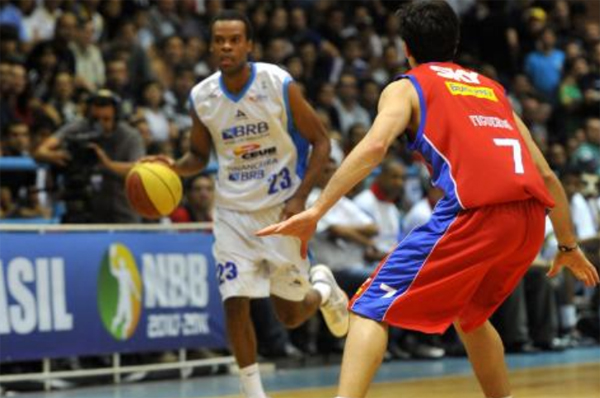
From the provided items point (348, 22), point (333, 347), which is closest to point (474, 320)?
point (333, 347)

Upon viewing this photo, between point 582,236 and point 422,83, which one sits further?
point 582,236

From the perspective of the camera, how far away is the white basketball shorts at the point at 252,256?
27.1 ft

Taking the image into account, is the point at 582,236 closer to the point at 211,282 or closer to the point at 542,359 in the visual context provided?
the point at 542,359

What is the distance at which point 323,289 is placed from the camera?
9250 mm

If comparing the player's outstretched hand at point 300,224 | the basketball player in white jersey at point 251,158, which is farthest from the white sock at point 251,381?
the player's outstretched hand at point 300,224

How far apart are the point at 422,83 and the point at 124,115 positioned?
8052 millimetres

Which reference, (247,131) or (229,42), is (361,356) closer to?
(247,131)

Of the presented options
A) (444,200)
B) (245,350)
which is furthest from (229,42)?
(444,200)

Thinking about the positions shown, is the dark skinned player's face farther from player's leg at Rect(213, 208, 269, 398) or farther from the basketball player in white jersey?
player's leg at Rect(213, 208, 269, 398)

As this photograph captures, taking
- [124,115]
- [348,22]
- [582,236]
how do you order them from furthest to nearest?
[348,22] → [582,236] → [124,115]

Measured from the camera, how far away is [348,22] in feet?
66.2

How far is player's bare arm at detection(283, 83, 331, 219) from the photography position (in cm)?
813

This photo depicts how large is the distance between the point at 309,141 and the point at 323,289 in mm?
1267

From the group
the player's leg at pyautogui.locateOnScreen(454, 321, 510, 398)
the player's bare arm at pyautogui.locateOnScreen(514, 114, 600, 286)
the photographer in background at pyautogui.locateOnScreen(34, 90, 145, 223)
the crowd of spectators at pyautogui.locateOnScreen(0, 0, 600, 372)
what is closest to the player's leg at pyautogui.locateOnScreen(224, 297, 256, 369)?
the player's leg at pyautogui.locateOnScreen(454, 321, 510, 398)
